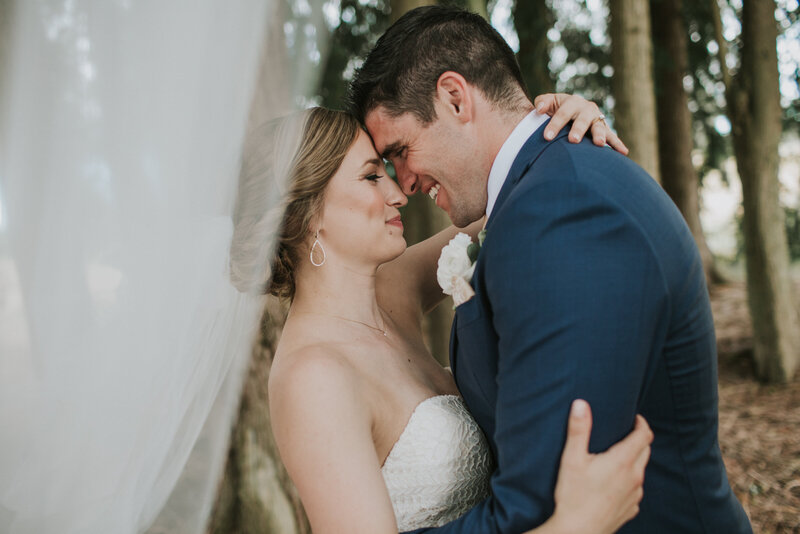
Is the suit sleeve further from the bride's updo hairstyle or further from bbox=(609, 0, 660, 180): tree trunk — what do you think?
bbox=(609, 0, 660, 180): tree trunk

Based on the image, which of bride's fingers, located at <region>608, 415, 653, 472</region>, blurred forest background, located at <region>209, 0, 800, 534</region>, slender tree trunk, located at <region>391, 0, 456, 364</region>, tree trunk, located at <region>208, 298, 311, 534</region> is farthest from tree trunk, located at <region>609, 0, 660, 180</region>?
bride's fingers, located at <region>608, 415, 653, 472</region>

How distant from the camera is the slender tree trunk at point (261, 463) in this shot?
9.52 feet

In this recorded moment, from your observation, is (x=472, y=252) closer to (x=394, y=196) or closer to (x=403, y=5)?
(x=394, y=196)

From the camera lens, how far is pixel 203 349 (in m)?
2.15

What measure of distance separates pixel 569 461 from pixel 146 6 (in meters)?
1.69

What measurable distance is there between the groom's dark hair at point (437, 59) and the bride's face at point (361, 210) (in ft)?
0.92

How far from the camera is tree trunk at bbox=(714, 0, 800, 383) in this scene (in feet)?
17.2

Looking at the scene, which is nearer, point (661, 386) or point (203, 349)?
point (661, 386)

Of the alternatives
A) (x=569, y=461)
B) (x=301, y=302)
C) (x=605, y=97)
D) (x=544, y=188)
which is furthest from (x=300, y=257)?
(x=605, y=97)

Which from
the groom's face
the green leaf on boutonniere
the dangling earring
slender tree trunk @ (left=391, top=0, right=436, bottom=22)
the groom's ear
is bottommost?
the dangling earring

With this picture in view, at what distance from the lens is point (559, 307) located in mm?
1281

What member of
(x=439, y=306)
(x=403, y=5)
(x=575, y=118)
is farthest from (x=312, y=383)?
(x=403, y=5)

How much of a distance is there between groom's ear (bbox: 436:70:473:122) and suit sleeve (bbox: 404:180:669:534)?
58cm

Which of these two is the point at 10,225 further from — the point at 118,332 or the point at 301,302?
the point at 301,302
